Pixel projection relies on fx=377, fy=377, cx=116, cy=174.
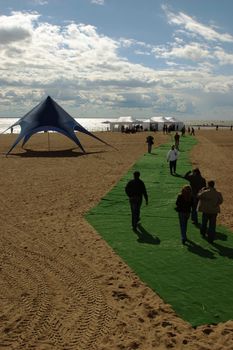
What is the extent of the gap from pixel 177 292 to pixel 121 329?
5.21 feet

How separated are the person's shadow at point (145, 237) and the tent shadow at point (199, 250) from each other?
32.7 inches

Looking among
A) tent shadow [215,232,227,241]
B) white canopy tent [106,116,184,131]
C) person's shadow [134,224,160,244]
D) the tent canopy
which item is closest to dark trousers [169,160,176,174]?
person's shadow [134,224,160,244]

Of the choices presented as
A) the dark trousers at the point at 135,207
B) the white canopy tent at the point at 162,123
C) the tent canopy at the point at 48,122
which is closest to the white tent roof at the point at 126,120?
the white canopy tent at the point at 162,123

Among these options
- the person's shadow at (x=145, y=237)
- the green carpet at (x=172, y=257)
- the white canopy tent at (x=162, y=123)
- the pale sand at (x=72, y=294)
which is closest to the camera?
the pale sand at (x=72, y=294)

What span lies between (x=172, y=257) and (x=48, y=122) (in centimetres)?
2303

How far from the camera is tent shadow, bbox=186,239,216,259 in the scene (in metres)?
8.70

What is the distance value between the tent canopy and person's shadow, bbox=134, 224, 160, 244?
19541 millimetres

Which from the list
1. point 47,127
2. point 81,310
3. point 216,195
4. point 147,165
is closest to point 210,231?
point 216,195

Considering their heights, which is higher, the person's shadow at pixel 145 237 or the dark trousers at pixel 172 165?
the dark trousers at pixel 172 165

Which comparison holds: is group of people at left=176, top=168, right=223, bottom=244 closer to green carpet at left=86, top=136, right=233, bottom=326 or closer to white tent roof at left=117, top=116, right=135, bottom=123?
green carpet at left=86, top=136, right=233, bottom=326

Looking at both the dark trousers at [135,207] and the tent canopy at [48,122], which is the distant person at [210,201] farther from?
the tent canopy at [48,122]

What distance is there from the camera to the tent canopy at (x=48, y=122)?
97.2 feet

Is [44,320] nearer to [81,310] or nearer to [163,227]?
[81,310]

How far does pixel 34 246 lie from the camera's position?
9.38m
